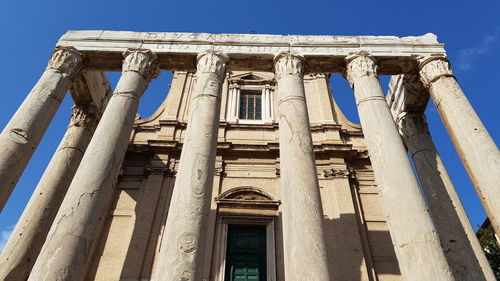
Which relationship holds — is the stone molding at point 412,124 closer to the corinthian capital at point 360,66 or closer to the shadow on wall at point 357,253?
the corinthian capital at point 360,66

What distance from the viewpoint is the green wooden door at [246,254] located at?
455 inches

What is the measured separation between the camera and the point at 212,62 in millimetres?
10523

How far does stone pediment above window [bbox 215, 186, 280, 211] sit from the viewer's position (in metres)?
12.9

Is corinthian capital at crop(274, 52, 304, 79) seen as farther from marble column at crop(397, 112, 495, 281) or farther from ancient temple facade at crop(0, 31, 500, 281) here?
marble column at crop(397, 112, 495, 281)

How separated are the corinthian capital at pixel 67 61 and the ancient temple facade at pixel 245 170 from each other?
0.04 meters

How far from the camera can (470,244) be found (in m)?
9.52

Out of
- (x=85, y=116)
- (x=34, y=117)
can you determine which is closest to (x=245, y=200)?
(x=85, y=116)

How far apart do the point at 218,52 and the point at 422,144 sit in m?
7.64

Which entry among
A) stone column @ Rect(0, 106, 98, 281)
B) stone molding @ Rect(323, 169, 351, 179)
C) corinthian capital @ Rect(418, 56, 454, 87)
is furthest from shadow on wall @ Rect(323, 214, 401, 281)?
stone column @ Rect(0, 106, 98, 281)

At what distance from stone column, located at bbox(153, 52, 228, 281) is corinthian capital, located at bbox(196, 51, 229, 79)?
0.10 ft

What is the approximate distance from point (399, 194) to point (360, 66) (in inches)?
188

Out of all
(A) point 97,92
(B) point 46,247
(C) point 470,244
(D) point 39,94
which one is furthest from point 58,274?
(C) point 470,244

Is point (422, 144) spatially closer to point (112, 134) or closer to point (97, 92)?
point (112, 134)

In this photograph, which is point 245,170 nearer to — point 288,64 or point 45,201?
point 288,64
